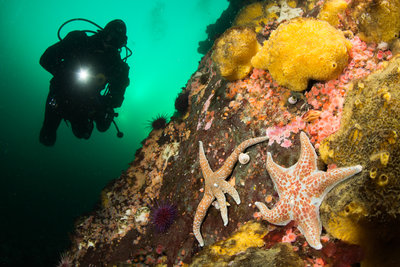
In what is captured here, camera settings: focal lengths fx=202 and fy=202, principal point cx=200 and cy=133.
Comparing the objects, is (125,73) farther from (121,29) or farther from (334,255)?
(334,255)

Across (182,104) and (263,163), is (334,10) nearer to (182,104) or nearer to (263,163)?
(263,163)

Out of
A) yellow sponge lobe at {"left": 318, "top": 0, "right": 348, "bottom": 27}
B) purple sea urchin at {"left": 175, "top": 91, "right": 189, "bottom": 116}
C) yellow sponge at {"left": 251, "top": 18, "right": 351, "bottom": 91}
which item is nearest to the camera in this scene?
yellow sponge at {"left": 251, "top": 18, "right": 351, "bottom": 91}

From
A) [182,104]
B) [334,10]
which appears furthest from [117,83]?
[334,10]

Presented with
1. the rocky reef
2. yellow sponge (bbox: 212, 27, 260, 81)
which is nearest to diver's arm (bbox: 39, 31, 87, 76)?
the rocky reef

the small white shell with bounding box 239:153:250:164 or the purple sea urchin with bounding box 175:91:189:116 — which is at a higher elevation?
the purple sea urchin with bounding box 175:91:189:116

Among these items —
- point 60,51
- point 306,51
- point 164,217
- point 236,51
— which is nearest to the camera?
point 306,51

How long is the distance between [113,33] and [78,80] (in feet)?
7.53

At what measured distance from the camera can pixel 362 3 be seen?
11.2 feet

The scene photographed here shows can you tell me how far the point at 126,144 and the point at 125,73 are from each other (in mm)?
80052

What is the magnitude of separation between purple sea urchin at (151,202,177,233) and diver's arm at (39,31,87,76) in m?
6.86

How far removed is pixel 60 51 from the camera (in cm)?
762

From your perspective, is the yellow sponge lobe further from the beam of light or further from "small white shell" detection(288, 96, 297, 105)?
the beam of light

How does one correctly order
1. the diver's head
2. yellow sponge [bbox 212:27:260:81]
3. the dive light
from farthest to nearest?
the diver's head → the dive light → yellow sponge [bbox 212:27:260:81]

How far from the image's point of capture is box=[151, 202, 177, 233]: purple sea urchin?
471 cm
